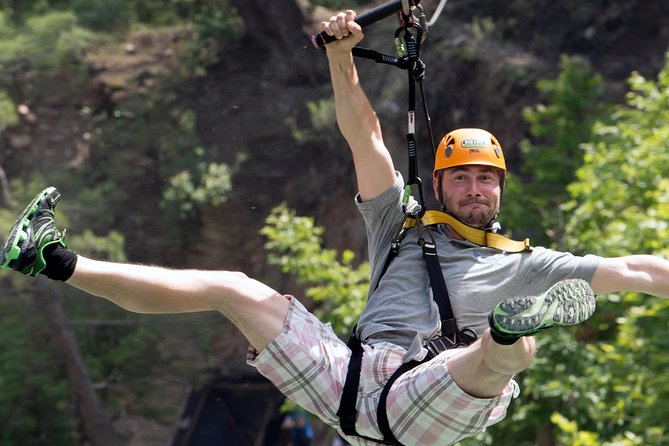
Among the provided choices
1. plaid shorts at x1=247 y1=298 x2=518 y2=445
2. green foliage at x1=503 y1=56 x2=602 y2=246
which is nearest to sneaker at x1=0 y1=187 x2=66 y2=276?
plaid shorts at x1=247 y1=298 x2=518 y2=445

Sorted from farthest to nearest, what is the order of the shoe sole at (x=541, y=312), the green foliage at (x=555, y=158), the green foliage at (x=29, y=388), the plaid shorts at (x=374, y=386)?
the green foliage at (x=29, y=388)
the green foliage at (x=555, y=158)
the plaid shorts at (x=374, y=386)
the shoe sole at (x=541, y=312)

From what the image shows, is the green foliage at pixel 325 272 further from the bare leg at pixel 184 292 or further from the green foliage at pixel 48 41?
the green foliage at pixel 48 41

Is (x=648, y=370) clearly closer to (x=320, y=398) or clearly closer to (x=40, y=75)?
(x=320, y=398)

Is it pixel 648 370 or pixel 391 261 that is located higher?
pixel 391 261

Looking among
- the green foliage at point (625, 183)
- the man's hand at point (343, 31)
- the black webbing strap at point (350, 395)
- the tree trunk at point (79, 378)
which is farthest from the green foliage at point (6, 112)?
the black webbing strap at point (350, 395)

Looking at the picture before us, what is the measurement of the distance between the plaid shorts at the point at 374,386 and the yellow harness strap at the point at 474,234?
49 centimetres

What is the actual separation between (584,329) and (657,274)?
6268 mm

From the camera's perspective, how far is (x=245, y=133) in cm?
1808

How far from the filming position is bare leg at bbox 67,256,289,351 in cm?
326

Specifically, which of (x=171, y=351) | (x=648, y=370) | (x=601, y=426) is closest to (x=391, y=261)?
(x=648, y=370)

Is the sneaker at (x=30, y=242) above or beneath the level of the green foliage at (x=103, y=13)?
above

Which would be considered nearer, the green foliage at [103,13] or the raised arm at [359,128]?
the raised arm at [359,128]

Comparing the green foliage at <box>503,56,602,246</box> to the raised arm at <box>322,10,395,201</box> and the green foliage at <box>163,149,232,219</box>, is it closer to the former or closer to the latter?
the green foliage at <box>163,149,232,219</box>

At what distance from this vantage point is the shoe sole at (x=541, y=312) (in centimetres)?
303
